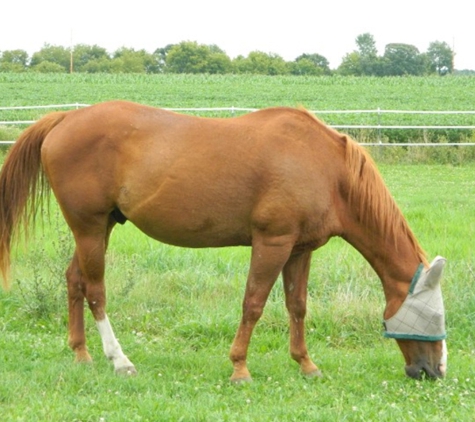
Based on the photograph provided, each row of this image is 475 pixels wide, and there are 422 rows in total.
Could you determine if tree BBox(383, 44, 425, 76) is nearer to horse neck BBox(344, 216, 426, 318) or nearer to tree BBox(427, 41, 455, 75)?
tree BBox(427, 41, 455, 75)

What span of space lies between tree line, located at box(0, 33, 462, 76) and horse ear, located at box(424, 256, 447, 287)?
62.0 metres

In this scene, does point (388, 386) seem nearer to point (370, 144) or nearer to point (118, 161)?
point (118, 161)

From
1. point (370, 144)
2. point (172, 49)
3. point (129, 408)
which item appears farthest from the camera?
point (172, 49)

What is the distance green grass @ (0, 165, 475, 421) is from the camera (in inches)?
197

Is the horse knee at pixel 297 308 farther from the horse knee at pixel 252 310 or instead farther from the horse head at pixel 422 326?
the horse head at pixel 422 326

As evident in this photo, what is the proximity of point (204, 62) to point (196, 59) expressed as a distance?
1150mm

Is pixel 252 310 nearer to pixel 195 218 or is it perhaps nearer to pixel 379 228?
pixel 195 218

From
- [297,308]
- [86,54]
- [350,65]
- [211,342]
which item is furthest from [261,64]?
[297,308]

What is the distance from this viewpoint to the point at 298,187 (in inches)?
219

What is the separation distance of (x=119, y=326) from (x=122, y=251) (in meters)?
1.99

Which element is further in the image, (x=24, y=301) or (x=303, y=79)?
(x=303, y=79)

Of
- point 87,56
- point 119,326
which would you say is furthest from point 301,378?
point 87,56

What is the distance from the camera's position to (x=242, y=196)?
18.6 feet

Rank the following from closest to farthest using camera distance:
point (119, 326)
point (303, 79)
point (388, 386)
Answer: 1. point (388, 386)
2. point (119, 326)
3. point (303, 79)
